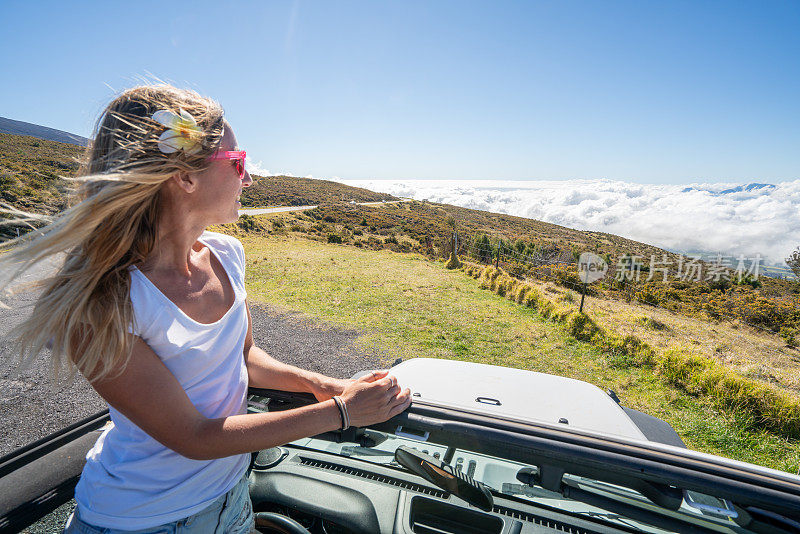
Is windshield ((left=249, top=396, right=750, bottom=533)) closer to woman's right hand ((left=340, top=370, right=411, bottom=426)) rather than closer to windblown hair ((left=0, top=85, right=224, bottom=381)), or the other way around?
woman's right hand ((left=340, top=370, right=411, bottom=426))

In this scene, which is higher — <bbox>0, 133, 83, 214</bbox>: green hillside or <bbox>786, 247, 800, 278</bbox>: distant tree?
<bbox>786, 247, 800, 278</bbox>: distant tree

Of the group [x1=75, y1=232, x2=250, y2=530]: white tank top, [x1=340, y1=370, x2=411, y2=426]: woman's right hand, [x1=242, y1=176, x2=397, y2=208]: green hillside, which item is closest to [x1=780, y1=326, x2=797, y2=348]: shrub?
[x1=340, y1=370, x2=411, y2=426]: woman's right hand

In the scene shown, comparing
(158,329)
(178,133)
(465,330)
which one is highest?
(178,133)

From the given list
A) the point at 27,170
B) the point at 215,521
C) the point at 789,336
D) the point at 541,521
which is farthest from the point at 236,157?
the point at 27,170

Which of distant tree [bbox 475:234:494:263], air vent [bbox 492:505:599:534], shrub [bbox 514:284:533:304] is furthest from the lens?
distant tree [bbox 475:234:494:263]

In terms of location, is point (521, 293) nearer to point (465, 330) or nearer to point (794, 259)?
point (465, 330)

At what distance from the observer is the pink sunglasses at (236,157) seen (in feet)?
3.34

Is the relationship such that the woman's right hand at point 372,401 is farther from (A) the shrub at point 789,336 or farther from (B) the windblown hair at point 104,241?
(A) the shrub at point 789,336

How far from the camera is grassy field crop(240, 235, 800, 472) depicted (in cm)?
436

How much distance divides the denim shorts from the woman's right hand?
440mm

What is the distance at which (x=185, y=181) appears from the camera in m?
0.98

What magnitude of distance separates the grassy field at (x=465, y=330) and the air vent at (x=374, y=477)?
427 centimetres

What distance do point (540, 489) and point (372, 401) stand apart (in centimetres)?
71

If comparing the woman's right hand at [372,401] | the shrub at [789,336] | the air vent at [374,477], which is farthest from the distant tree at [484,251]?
the woman's right hand at [372,401]
